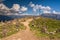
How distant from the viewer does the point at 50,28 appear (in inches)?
2144

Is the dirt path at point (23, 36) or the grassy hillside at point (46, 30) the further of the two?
the grassy hillside at point (46, 30)

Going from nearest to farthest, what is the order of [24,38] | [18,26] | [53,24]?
[24,38]
[18,26]
[53,24]

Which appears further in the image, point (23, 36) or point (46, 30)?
point (46, 30)

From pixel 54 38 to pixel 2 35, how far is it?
43.0 feet

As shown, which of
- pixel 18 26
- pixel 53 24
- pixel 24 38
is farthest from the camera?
pixel 53 24

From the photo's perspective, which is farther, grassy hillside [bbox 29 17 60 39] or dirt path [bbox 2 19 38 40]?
grassy hillside [bbox 29 17 60 39]

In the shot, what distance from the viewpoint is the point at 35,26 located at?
185 feet

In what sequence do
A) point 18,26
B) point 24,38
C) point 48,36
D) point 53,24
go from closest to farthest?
point 24,38 < point 48,36 < point 18,26 < point 53,24

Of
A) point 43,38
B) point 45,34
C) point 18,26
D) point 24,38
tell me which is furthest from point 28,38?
point 18,26

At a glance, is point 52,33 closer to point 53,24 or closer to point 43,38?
point 43,38

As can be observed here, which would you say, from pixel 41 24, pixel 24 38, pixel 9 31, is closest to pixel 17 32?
pixel 9 31

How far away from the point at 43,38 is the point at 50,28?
10.5m

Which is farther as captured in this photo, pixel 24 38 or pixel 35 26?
pixel 35 26

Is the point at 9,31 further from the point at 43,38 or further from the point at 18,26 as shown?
the point at 43,38
